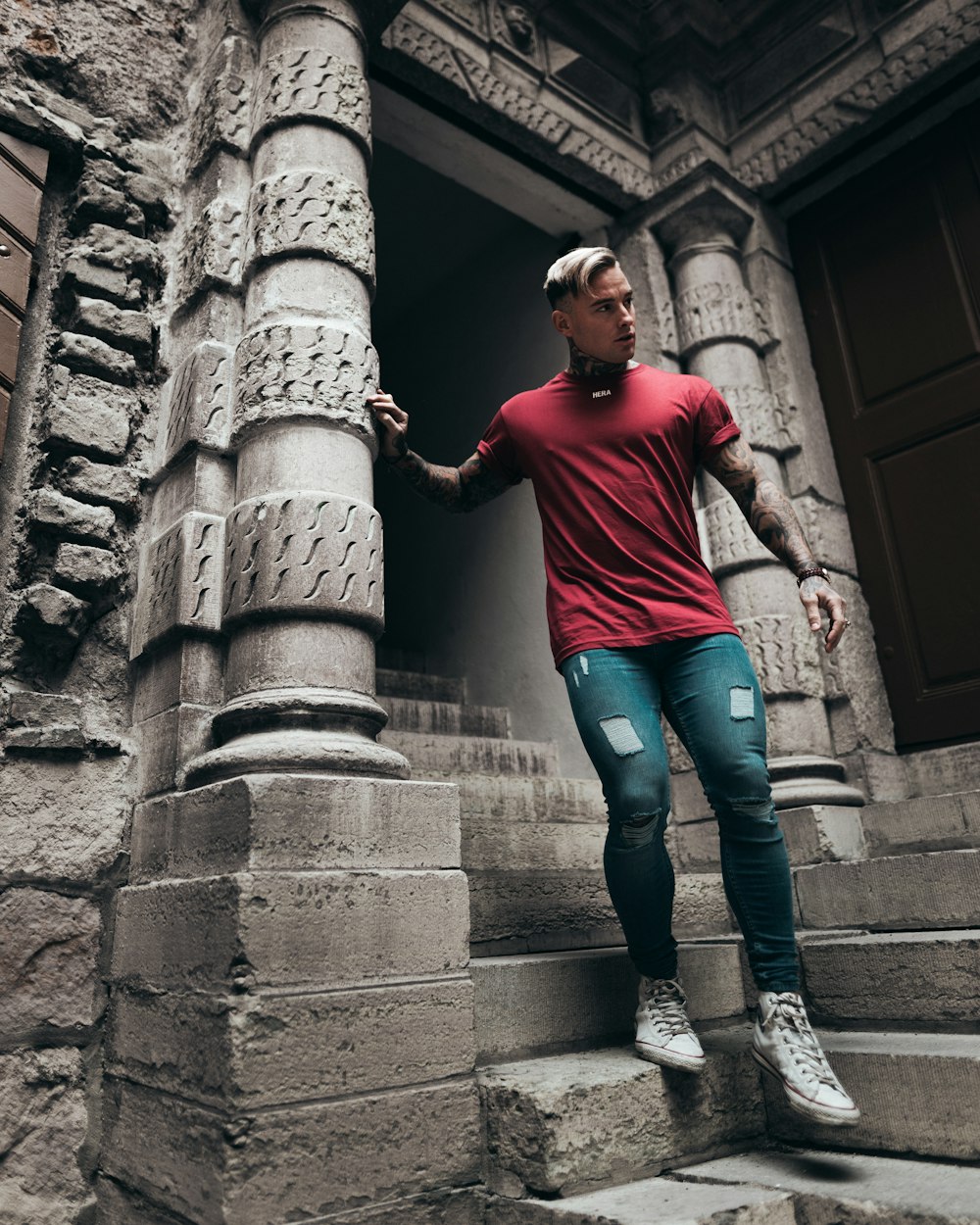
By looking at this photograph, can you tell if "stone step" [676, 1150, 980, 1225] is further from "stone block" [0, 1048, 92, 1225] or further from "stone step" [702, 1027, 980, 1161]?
"stone block" [0, 1048, 92, 1225]

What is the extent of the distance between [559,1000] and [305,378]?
6.18ft

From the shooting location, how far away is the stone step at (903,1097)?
2.11 m

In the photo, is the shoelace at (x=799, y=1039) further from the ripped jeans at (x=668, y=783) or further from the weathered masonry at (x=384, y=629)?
the weathered masonry at (x=384, y=629)

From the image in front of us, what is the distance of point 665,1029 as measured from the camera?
2.25 m

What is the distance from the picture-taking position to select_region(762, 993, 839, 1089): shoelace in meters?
2.04

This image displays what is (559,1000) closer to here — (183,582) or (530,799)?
(530,799)

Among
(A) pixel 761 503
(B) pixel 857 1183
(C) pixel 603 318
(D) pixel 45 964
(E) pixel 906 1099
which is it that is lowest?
(B) pixel 857 1183

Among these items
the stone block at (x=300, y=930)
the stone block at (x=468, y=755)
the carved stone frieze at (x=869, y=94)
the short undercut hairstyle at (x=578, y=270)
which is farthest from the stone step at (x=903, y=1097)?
the carved stone frieze at (x=869, y=94)

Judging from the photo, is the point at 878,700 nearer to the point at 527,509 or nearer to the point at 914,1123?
the point at 527,509

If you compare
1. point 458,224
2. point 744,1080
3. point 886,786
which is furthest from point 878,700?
point 458,224

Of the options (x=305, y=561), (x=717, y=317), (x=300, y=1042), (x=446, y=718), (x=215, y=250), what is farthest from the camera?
(x=717, y=317)

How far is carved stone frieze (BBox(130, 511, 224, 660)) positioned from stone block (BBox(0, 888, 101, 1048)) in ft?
2.48

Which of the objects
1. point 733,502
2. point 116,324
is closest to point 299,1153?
point 116,324

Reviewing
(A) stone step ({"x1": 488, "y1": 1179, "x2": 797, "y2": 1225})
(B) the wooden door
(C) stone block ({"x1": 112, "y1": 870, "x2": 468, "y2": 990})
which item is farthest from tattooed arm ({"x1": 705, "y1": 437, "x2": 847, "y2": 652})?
(B) the wooden door
